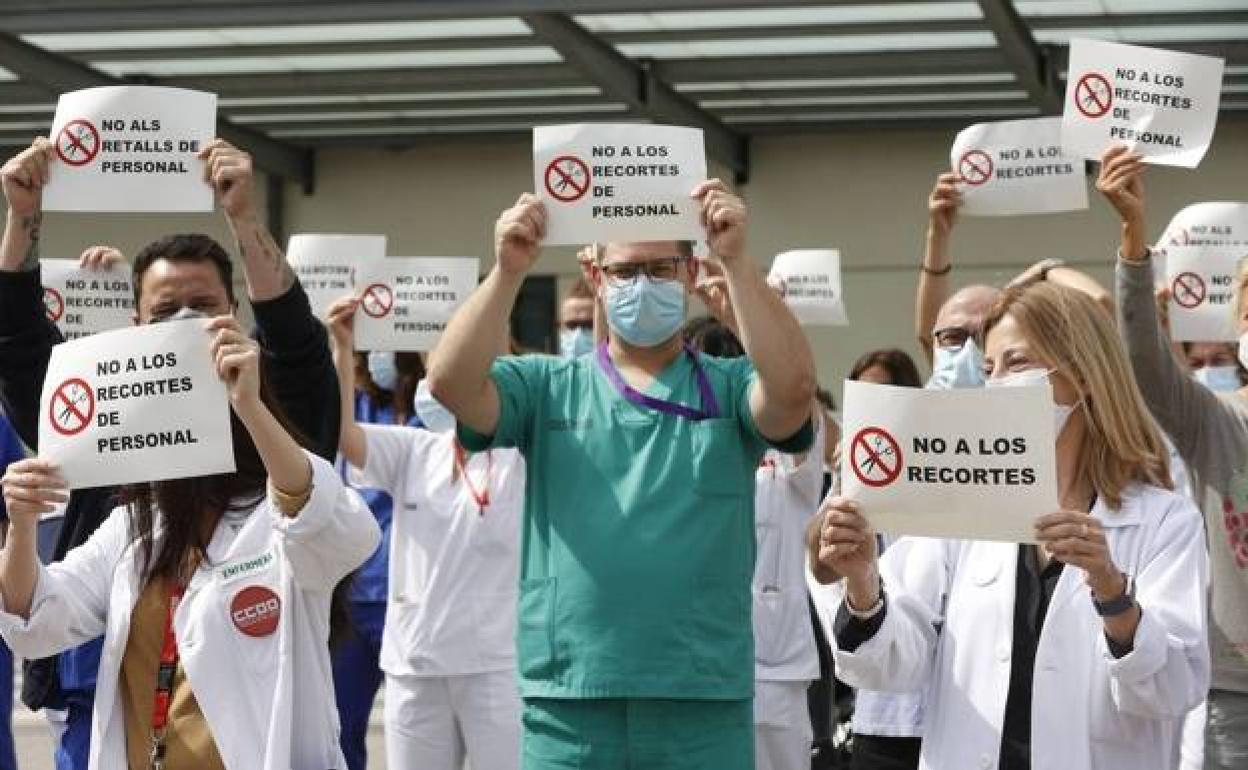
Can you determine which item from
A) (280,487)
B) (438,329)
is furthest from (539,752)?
(438,329)

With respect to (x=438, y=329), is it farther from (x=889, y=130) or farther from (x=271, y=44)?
(x=889, y=130)

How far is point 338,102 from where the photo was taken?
19.2 m

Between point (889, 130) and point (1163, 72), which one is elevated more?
point (889, 130)

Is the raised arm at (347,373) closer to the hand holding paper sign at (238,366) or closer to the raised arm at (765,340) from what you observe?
the raised arm at (765,340)

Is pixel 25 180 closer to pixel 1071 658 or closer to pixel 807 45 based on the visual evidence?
pixel 1071 658

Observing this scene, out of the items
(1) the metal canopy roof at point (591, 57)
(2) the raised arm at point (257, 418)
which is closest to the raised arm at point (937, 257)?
(2) the raised arm at point (257, 418)

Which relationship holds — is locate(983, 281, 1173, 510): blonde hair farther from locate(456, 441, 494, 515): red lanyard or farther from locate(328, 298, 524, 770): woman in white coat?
locate(456, 441, 494, 515): red lanyard

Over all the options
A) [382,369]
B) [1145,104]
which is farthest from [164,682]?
[382,369]

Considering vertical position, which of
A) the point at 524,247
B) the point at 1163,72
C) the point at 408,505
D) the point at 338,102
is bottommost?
the point at 408,505

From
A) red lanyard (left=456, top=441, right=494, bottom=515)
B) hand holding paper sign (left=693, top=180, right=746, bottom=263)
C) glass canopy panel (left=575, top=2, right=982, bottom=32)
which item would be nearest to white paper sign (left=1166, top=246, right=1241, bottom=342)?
red lanyard (left=456, top=441, right=494, bottom=515)

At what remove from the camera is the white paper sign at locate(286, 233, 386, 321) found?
912cm

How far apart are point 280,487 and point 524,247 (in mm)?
868

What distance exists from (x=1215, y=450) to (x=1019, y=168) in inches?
108

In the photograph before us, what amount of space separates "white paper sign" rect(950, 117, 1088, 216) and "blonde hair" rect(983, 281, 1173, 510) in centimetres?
336
